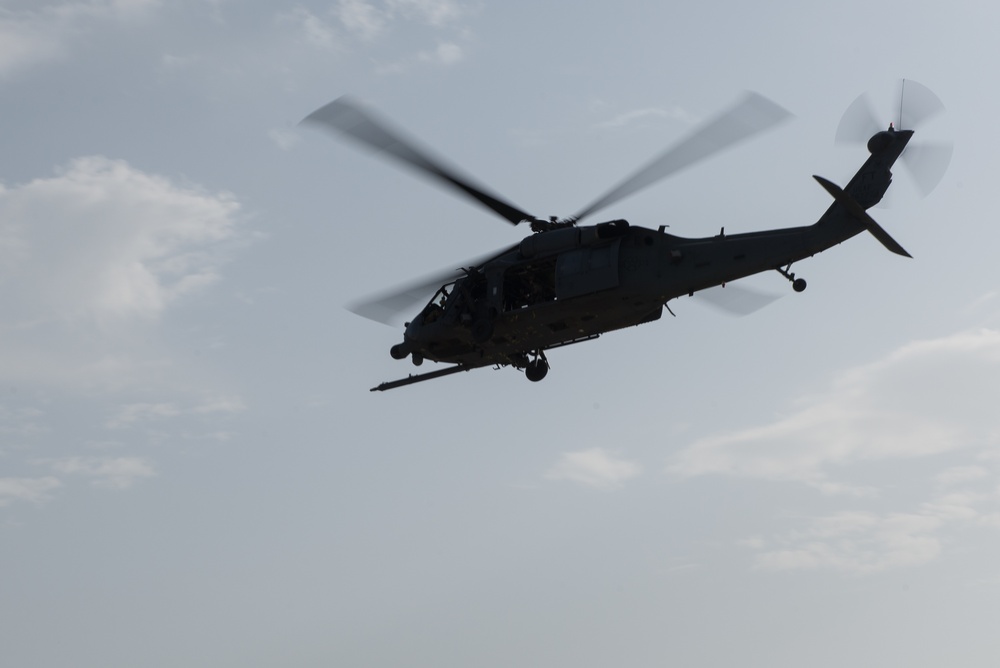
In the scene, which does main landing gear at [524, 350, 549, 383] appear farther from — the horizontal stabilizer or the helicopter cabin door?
the horizontal stabilizer

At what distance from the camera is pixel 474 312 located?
4262 cm

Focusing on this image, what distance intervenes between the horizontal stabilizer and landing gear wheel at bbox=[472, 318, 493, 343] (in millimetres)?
10337

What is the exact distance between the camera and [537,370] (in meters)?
43.6

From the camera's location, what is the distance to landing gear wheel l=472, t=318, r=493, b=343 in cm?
4222

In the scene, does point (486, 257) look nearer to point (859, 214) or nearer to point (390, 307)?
point (390, 307)

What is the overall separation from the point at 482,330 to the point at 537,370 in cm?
239

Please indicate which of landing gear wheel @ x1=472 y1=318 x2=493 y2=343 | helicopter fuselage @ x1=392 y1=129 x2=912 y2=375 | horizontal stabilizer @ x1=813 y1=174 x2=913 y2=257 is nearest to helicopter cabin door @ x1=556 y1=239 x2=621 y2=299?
helicopter fuselage @ x1=392 y1=129 x2=912 y2=375

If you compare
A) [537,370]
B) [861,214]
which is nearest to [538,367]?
[537,370]

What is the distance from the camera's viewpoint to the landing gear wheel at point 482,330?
139ft

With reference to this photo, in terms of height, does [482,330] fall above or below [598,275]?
below

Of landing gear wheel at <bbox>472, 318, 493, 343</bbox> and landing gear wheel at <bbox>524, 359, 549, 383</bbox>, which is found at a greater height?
landing gear wheel at <bbox>472, 318, 493, 343</bbox>

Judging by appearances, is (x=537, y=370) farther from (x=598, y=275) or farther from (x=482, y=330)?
(x=598, y=275)

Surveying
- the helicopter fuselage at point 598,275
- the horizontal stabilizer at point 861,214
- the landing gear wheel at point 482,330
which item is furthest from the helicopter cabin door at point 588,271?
the horizontal stabilizer at point 861,214

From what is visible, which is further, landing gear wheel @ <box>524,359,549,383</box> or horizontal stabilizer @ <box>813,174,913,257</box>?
landing gear wheel @ <box>524,359,549,383</box>
